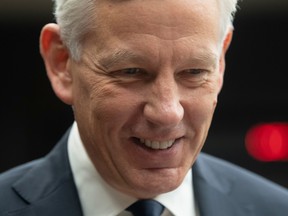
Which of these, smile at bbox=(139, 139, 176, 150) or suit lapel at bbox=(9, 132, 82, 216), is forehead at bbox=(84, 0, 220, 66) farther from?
suit lapel at bbox=(9, 132, 82, 216)

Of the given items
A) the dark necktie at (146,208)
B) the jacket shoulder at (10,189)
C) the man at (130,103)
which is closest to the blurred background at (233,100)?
the jacket shoulder at (10,189)

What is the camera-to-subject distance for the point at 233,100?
5812mm

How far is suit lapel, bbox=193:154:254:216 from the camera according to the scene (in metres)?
2.83

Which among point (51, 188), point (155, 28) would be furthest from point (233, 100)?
point (155, 28)

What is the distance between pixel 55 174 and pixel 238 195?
0.62 m

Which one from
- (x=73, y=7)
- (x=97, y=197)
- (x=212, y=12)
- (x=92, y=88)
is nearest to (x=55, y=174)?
(x=97, y=197)

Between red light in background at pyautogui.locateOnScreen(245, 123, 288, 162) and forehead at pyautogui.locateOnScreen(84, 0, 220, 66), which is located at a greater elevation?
forehead at pyautogui.locateOnScreen(84, 0, 220, 66)

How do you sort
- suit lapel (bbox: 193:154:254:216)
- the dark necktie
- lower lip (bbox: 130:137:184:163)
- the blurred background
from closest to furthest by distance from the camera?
1. lower lip (bbox: 130:137:184:163)
2. the dark necktie
3. suit lapel (bbox: 193:154:254:216)
4. the blurred background

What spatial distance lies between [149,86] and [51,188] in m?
0.53

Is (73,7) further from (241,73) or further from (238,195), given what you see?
(241,73)

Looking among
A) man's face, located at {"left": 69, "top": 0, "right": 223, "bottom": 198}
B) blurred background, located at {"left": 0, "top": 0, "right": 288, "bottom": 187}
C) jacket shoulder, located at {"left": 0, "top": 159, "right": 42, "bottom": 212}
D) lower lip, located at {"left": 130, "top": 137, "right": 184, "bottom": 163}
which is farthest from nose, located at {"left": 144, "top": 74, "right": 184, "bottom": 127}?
blurred background, located at {"left": 0, "top": 0, "right": 288, "bottom": 187}

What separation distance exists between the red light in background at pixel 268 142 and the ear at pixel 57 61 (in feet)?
10.4

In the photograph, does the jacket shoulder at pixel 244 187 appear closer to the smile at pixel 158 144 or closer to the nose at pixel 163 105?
the smile at pixel 158 144

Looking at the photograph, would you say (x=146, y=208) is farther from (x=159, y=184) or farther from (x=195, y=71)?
(x=195, y=71)
